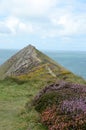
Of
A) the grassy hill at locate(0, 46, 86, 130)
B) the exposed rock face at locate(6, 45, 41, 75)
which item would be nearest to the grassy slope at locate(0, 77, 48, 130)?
the grassy hill at locate(0, 46, 86, 130)

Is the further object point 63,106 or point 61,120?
point 63,106

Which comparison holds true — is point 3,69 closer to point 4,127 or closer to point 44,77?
point 44,77

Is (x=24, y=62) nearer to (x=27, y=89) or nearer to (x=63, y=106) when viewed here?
(x=27, y=89)

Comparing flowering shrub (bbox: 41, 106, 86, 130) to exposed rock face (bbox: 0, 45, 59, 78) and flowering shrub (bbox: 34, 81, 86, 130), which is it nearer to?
flowering shrub (bbox: 34, 81, 86, 130)

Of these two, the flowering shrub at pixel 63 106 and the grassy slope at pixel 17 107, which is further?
the grassy slope at pixel 17 107

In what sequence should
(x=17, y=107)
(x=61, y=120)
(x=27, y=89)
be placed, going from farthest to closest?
(x=27, y=89) < (x=17, y=107) < (x=61, y=120)

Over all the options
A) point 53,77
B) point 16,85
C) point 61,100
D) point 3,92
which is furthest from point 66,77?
point 61,100

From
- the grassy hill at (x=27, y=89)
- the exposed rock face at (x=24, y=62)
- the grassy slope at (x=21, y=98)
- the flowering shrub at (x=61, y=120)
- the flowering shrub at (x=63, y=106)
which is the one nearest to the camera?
the flowering shrub at (x=61, y=120)

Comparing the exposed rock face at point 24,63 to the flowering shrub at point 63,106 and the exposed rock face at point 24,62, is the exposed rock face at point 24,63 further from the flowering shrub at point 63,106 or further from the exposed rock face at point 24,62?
the flowering shrub at point 63,106

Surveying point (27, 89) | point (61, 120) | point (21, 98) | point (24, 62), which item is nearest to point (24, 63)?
point (24, 62)

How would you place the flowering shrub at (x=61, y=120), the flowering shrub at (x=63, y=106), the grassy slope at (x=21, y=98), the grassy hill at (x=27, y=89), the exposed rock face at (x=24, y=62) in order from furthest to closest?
the exposed rock face at (x=24, y=62) → the grassy hill at (x=27, y=89) → the grassy slope at (x=21, y=98) → the flowering shrub at (x=63, y=106) → the flowering shrub at (x=61, y=120)

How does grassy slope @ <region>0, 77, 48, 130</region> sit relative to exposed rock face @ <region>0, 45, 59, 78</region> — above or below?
below

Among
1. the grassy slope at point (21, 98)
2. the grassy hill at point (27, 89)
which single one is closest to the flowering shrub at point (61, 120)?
the grassy hill at point (27, 89)

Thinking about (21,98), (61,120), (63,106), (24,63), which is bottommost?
(61,120)
